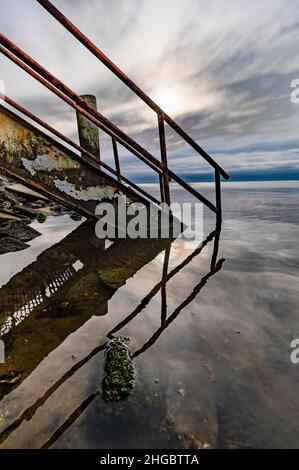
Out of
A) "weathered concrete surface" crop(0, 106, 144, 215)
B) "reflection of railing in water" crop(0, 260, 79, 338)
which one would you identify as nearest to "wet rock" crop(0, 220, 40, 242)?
"weathered concrete surface" crop(0, 106, 144, 215)

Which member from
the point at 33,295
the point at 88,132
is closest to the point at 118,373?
the point at 33,295

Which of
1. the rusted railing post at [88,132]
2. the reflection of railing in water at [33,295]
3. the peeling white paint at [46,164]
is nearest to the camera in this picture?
the reflection of railing in water at [33,295]

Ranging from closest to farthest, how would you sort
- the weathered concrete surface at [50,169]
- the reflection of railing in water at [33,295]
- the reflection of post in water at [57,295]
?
the reflection of post in water at [57,295] → the reflection of railing in water at [33,295] → the weathered concrete surface at [50,169]

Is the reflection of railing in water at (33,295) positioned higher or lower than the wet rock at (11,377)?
higher

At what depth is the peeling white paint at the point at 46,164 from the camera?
2895 millimetres

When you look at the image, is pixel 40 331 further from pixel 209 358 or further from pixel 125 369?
pixel 209 358

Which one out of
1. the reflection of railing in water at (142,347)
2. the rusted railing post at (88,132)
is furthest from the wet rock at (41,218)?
the reflection of railing in water at (142,347)

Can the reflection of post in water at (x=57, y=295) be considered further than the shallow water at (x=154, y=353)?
Yes

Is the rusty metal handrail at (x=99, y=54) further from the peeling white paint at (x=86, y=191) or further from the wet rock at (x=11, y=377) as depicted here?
the wet rock at (x=11, y=377)

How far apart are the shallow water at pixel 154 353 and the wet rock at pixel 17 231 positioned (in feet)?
3.46

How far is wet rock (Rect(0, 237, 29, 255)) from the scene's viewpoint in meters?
3.34

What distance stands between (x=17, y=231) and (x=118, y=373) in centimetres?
352

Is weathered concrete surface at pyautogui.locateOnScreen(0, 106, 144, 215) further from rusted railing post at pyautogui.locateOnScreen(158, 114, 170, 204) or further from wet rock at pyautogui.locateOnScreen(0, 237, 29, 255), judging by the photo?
wet rock at pyautogui.locateOnScreen(0, 237, 29, 255)

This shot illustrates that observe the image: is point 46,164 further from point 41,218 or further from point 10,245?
point 41,218
